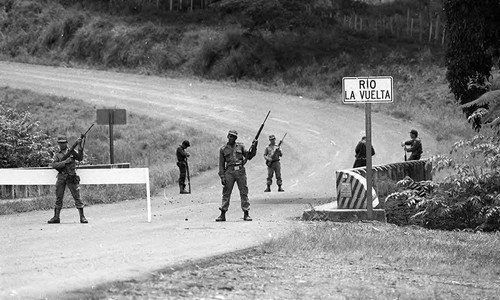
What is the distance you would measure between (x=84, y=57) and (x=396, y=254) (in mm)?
43441

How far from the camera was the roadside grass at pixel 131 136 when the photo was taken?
35.7m

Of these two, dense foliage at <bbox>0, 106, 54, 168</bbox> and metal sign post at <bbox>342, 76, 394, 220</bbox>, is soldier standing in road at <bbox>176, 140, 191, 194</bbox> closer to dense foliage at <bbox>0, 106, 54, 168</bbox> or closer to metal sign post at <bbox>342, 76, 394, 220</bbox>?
dense foliage at <bbox>0, 106, 54, 168</bbox>

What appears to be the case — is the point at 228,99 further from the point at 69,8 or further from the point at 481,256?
the point at 481,256

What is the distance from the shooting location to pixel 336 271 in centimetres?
1303

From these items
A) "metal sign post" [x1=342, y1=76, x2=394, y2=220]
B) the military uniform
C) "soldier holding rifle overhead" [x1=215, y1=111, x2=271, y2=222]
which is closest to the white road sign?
"metal sign post" [x1=342, y1=76, x2=394, y2=220]

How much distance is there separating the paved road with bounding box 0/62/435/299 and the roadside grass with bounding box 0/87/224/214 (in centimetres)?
101

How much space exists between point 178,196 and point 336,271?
15.7 m

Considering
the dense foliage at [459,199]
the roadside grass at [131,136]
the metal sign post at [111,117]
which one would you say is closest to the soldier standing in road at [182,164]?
the roadside grass at [131,136]

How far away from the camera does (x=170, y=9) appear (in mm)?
60500

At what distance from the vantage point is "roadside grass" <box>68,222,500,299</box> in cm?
1107

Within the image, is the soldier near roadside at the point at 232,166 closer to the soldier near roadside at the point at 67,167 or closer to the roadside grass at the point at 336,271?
the roadside grass at the point at 336,271

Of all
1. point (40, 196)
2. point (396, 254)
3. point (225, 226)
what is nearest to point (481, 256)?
point (396, 254)

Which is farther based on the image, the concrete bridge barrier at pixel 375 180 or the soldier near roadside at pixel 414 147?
the soldier near roadside at pixel 414 147

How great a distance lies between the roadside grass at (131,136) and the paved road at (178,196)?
3.32 feet
